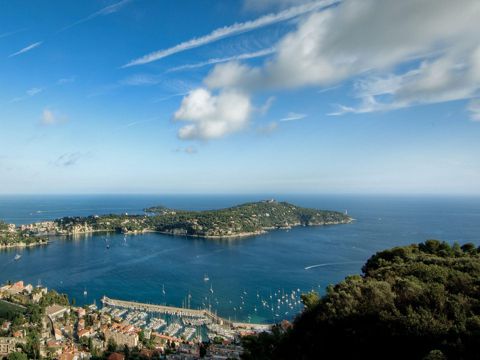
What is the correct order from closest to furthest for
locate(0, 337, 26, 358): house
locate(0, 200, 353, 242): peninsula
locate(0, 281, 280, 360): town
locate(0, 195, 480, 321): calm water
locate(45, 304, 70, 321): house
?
1. locate(0, 281, 280, 360): town
2. locate(0, 337, 26, 358): house
3. locate(45, 304, 70, 321): house
4. locate(0, 195, 480, 321): calm water
5. locate(0, 200, 353, 242): peninsula

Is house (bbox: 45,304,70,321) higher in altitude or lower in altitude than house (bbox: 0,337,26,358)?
lower

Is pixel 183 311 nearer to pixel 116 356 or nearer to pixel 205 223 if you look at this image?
pixel 116 356

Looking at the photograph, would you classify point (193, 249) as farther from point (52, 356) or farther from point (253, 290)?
point (52, 356)

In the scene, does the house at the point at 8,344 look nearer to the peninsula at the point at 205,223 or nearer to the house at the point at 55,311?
the house at the point at 55,311

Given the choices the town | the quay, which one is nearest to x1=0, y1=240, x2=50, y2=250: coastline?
the town

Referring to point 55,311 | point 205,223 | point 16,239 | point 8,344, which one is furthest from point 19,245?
point 8,344

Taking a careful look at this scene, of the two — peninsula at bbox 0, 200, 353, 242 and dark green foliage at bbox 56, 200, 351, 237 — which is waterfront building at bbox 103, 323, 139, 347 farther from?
dark green foliage at bbox 56, 200, 351, 237

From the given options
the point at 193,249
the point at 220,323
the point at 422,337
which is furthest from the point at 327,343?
the point at 193,249
